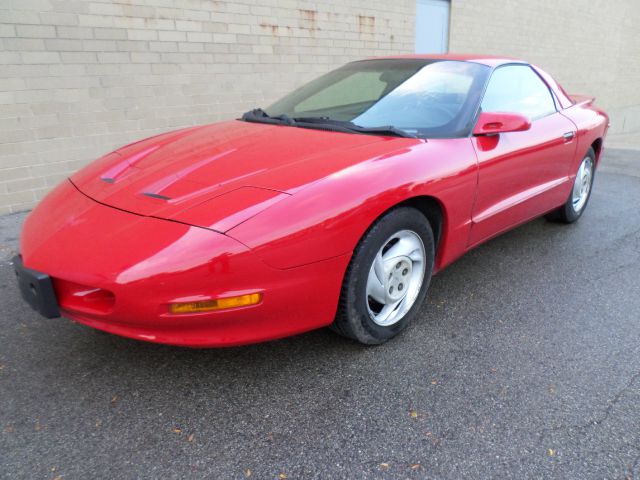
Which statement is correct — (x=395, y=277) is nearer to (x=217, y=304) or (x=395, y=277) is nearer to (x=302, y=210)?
(x=302, y=210)

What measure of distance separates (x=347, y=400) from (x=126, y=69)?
14.2 feet

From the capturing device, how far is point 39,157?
4.61m

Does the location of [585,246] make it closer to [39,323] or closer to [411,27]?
[39,323]

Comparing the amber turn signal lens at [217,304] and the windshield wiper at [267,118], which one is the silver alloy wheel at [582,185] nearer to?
the windshield wiper at [267,118]

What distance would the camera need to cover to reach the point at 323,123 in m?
2.84

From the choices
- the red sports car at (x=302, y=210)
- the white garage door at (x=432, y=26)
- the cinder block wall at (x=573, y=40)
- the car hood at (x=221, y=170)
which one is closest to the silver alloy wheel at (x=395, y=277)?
the red sports car at (x=302, y=210)

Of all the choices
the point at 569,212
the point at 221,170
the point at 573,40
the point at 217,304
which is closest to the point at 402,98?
the point at 221,170

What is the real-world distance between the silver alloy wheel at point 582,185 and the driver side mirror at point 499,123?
166cm

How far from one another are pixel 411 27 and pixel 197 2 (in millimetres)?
3994

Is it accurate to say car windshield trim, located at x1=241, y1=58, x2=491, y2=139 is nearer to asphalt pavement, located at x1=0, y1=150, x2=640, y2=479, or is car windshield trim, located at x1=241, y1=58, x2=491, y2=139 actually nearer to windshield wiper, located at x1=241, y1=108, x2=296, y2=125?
windshield wiper, located at x1=241, y1=108, x2=296, y2=125

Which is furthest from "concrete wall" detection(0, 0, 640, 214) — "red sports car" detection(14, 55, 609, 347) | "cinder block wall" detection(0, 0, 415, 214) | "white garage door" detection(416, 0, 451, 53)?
→ "red sports car" detection(14, 55, 609, 347)

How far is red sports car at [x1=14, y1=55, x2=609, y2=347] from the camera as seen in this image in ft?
5.90

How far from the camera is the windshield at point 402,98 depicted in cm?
275

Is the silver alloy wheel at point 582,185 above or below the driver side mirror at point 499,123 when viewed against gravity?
below
